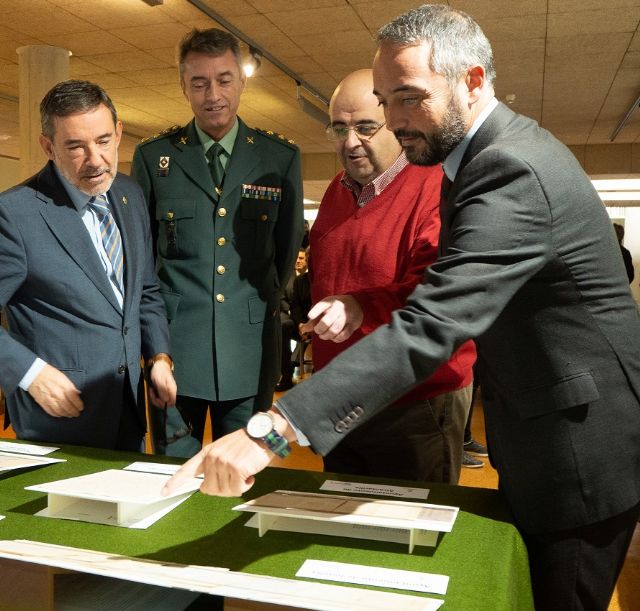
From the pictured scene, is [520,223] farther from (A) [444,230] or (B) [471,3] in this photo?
(B) [471,3]

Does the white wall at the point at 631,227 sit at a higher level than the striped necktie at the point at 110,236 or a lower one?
higher

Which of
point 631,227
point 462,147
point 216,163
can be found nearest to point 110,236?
point 216,163

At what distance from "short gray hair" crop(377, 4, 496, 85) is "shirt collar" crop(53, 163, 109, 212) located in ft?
3.16

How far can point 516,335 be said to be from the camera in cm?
123

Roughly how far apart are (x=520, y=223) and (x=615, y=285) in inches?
9.9

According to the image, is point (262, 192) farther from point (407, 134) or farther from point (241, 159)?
point (407, 134)

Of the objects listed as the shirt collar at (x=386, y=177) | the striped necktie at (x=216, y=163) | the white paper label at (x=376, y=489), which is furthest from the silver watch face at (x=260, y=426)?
the striped necktie at (x=216, y=163)

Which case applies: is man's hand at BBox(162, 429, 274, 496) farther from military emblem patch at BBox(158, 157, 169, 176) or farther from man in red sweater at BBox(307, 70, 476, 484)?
military emblem patch at BBox(158, 157, 169, 176)

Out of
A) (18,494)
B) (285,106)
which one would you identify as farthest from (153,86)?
(18,494)

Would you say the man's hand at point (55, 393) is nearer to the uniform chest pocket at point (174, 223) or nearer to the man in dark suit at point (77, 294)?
the man in dark suit at point (77, 294)

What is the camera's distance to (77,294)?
1795mm

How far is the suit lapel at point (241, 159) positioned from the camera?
2.12 m

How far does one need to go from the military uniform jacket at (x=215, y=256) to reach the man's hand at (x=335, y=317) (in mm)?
530

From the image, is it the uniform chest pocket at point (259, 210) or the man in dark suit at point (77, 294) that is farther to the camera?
the uniform chest pocket at point (259, 210)
